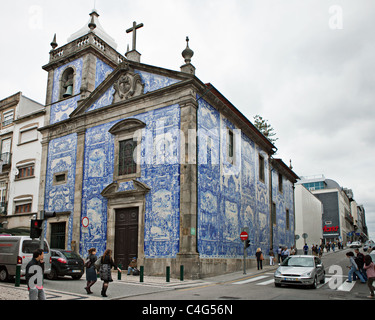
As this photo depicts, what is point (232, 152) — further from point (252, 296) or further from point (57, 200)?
point (252, 296)

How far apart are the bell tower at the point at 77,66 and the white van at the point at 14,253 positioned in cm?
1213

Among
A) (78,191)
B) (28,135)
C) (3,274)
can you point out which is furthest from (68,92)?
(3,274)

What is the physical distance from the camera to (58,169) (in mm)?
23953

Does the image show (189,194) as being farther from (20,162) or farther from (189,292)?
(20,162)

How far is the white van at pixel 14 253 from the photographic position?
13680mm

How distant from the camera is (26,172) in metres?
26.8

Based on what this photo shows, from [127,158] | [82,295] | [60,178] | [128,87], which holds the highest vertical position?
[128,87]

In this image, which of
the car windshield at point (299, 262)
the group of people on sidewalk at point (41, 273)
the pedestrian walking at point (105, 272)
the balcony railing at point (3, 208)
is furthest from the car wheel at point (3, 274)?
the balcony railing at point (3, 208)

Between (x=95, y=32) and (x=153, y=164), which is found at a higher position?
(x=95, y=32)

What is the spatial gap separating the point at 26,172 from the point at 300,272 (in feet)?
67.8

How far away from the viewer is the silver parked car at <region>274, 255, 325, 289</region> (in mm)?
13578

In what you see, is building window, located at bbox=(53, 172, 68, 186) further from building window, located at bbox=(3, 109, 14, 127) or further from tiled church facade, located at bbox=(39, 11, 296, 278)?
building window, located at bbox=(3, 109, 14, 127)
